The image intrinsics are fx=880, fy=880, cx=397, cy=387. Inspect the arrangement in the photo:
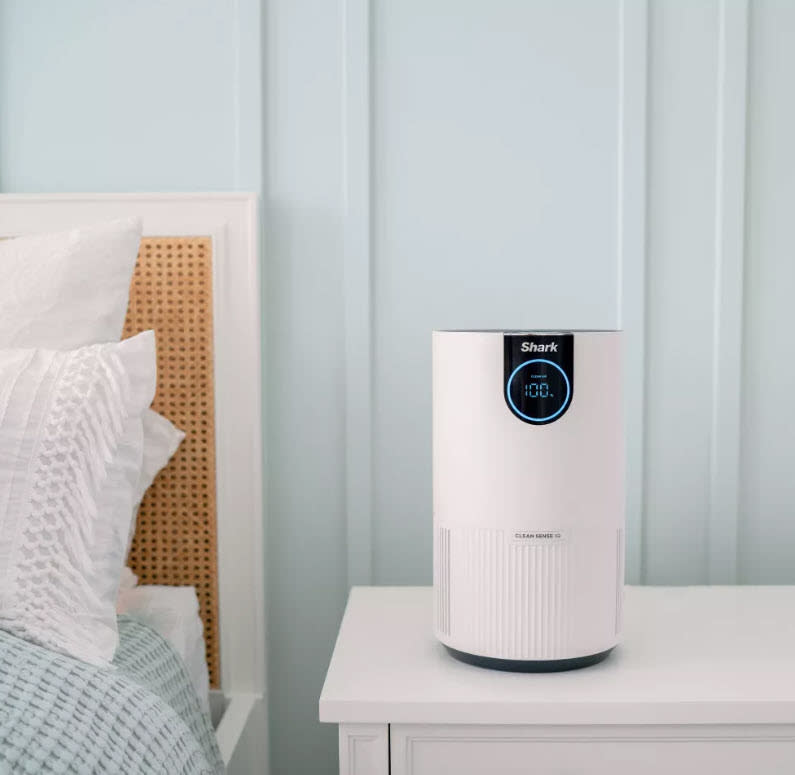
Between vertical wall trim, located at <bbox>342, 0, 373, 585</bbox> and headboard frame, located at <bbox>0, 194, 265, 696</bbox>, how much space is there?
0.15 meters

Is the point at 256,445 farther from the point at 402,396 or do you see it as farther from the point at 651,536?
the point at 651,536

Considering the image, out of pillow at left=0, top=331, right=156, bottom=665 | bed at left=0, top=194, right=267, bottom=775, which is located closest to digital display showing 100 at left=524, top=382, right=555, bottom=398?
pillow at left=0, top=331, right=156, bottom=665

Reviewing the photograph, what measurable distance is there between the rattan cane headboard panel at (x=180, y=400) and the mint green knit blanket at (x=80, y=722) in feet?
1.36

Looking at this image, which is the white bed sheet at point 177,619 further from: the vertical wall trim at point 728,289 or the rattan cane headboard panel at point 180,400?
the vertical wall trim at point 728,289

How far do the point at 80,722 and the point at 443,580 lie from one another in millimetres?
404

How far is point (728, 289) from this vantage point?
4.60ft

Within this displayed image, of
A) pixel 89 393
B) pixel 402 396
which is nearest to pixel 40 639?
pixel 89 393

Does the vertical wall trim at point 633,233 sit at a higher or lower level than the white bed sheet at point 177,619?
higher

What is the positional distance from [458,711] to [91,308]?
658 millimetres

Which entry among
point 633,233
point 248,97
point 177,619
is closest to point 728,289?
point 633,233

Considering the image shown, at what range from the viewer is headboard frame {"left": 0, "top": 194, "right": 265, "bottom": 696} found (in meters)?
1.37

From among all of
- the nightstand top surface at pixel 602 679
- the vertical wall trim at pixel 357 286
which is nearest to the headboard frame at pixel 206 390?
the vertical wall trim at pixel 357 286

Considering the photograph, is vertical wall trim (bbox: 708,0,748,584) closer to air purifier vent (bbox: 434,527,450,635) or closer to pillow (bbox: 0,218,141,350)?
air purifier vent (bbox: 434,527,450,635)

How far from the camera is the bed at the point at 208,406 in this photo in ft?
4.49
